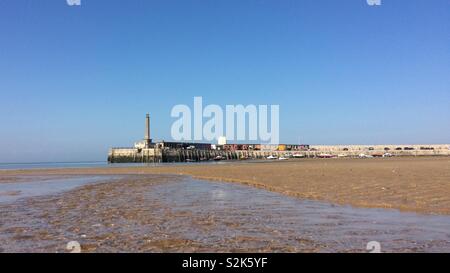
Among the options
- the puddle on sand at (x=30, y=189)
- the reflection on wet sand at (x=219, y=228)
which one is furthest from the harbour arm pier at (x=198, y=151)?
the reflection on wet sand at (x=219, y=228)

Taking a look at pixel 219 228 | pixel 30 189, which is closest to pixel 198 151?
pixel 30 189

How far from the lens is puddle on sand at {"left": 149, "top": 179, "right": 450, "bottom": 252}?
9133mm

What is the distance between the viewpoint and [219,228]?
1138 centimetres

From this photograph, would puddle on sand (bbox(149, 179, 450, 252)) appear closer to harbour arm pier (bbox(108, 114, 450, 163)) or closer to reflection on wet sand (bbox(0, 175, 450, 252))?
reflection on wet sand (bbox(0, 175, 450, 252))

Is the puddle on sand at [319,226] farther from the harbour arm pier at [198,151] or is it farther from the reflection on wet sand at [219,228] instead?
the harbour arm pier at [198,151]

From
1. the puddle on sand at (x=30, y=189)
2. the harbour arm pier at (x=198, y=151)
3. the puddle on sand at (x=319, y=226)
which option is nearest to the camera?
the puddle on sand at (x=319, y=226)

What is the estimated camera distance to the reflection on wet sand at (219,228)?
9177mm

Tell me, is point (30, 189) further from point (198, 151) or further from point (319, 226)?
point (198, 151)

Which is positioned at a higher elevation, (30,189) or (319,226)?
(319,226)

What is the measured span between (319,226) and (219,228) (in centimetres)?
266
